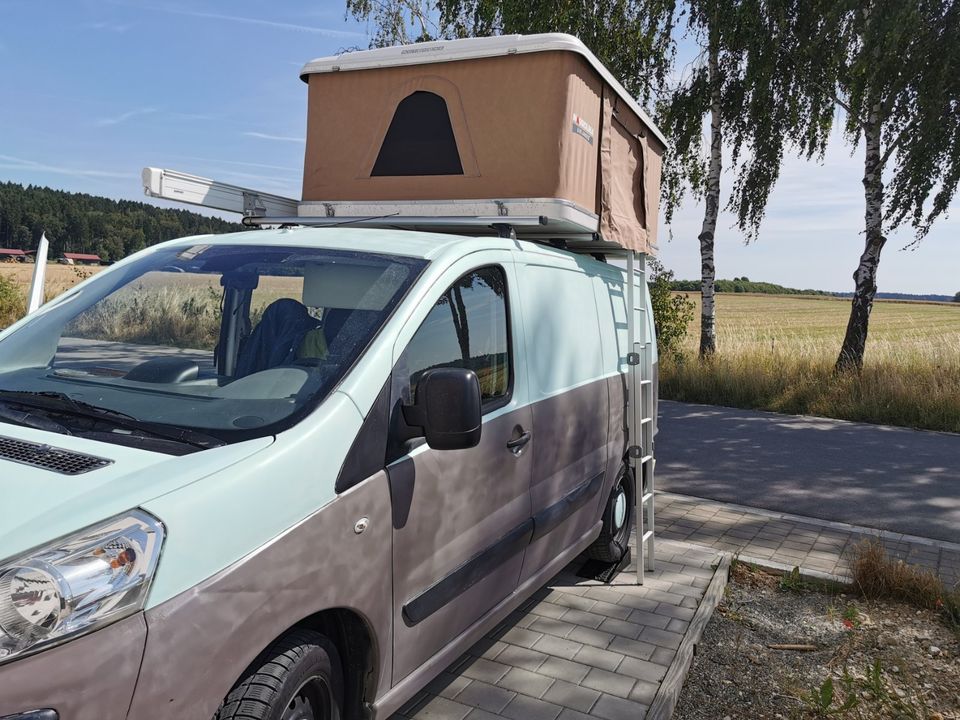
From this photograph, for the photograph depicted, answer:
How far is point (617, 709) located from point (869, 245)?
1334cm

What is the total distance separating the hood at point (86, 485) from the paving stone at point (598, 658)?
7.23ft

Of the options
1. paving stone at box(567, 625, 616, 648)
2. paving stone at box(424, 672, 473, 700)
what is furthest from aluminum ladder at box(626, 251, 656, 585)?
paving stone at box(424, 672, 473, 700)

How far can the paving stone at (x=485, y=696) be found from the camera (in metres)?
3.32

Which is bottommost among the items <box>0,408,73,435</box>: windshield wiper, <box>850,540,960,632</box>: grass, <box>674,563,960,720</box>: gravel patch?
<box>674,563,960,720</box>: gravel patch

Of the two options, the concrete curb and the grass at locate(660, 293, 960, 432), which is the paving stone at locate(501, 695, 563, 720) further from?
the grass at locate(660, 293, 960, 432)

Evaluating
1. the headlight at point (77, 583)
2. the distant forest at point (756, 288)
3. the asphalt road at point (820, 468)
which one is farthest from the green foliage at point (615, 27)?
the distant forest at point (756, 288)

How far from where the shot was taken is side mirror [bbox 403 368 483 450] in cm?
246

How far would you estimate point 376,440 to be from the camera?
2.47 m

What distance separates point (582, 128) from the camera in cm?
456

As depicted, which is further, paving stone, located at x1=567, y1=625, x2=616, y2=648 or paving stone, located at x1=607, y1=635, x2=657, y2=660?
paving stone, located at x1=567, y1=625, x2=616, y2=648

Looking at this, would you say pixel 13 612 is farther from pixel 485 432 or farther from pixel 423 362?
pixel 485 432

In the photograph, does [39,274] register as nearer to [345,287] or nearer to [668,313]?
[345,287]

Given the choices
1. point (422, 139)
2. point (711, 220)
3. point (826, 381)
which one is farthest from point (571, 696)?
point (711, 220)

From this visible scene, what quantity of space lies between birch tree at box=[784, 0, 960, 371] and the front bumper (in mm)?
13503
